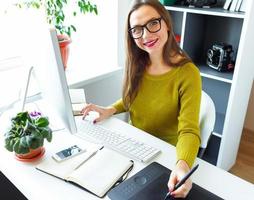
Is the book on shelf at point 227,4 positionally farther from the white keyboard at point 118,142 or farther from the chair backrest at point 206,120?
the white keyboard at point 118,142

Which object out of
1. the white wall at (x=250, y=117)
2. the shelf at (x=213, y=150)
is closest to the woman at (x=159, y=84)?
the shelf at (x=213, y=150)

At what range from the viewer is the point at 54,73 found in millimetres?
853

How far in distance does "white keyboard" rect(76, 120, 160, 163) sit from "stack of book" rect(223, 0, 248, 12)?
120 centimetres

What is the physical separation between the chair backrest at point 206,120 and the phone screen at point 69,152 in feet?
1.80

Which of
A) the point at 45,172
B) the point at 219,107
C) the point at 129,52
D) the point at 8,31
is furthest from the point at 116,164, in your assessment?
the point at 219,107

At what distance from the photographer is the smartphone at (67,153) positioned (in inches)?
39.3

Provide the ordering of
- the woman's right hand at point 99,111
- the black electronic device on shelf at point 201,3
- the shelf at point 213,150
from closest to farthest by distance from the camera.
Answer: the woman's right hand at point 99,111 → the black electronic device on shelf at point 201,3 → the shelf at point 213,150

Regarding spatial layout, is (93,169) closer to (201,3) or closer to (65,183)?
(65,183)

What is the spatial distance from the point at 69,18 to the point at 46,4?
0.29 m

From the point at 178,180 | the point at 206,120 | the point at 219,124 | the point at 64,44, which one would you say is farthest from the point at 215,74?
the point at 178,180

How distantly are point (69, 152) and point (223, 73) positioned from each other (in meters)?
1.33

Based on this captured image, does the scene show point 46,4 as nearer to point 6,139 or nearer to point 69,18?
point 69,18

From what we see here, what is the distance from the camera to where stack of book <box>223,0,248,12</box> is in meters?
1.75

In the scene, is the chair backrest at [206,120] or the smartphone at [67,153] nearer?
the smartphone at [67,153]
